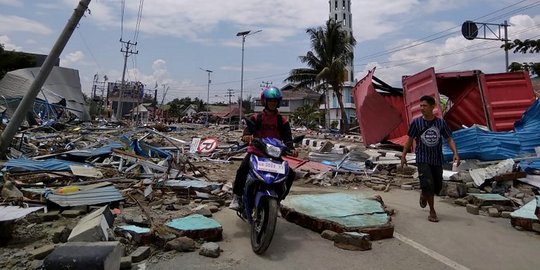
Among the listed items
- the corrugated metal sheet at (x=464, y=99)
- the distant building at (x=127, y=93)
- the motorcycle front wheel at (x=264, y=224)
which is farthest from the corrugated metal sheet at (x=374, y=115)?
the distant building at (x=127, y=93)

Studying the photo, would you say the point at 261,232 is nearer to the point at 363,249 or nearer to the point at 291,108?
the point at 363,249

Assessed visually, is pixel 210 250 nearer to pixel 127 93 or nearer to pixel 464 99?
pixel 464 99

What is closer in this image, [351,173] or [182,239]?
[182,239]

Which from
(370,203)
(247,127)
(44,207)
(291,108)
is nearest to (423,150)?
(370,203)

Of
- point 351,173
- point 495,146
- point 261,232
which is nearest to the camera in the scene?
point 261,232

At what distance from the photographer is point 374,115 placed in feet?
46.1

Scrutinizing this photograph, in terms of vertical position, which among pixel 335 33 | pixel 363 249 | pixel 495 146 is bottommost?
pixel 363 249

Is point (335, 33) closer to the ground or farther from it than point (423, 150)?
farther from it

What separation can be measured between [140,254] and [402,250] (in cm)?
258

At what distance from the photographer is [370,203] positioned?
5656mm

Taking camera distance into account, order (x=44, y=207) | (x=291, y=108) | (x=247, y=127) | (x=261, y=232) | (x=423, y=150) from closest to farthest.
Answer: (x=261, y=232) < (x=247, y=127) < (x=44, y=207) < (x=423, y=150) < (x=291, y=108)

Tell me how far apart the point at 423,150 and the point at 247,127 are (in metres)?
2.49

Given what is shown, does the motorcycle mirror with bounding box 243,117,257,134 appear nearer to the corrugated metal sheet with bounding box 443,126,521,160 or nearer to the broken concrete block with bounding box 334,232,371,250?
the broken concrete block with bounding box 334,232,371,250

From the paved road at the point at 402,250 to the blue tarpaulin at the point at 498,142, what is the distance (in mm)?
3130
